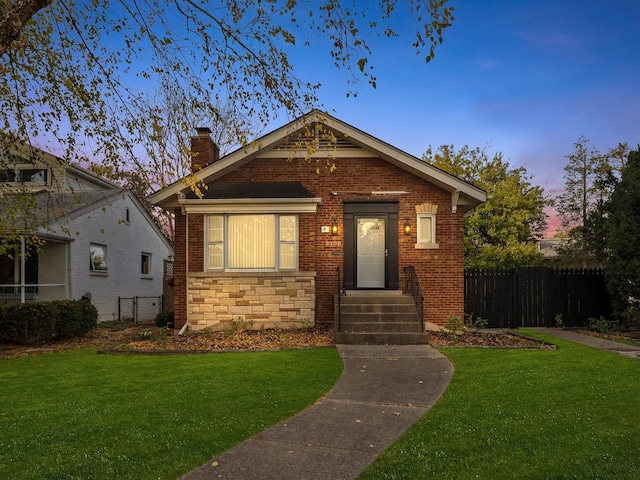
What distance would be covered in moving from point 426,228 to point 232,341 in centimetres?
625

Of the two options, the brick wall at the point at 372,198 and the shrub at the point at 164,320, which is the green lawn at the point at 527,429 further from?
the shrub at the point at 164,320

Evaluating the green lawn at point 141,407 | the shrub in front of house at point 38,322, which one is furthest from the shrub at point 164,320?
the green lawn at point 141,407

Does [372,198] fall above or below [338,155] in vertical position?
below

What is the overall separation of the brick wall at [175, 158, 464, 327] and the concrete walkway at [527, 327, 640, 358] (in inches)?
103

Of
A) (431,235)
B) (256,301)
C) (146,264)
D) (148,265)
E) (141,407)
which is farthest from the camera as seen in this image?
(148,265)

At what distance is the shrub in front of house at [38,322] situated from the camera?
10.3 meters

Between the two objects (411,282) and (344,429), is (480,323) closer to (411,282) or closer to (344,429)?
(411,282)

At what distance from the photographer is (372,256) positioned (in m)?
12.4

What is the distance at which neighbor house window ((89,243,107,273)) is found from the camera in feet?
53.8

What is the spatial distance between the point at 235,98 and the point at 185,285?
289 inches

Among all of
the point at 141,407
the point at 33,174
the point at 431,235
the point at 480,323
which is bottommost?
the point at 480,323

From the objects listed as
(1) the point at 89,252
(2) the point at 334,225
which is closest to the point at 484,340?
(2) the point at 334,225

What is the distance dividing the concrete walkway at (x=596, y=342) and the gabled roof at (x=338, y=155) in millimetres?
4184

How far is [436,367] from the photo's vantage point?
24.1 ft
